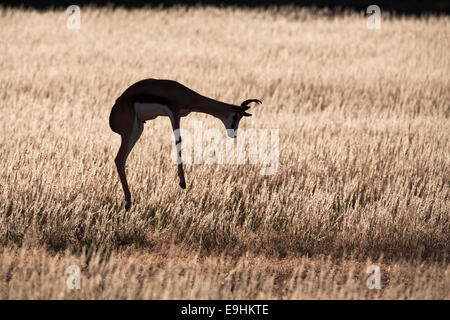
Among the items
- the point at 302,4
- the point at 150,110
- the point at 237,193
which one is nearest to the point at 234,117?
the point at 150,110

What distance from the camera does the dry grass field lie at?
587 cm

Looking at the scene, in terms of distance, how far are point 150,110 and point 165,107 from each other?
14 centimetres

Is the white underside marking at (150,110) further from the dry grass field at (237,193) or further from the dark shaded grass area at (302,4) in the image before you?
the dark shaded grass area at (302,4)

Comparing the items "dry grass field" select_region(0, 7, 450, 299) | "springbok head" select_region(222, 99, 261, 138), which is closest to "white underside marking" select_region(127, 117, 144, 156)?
"springbok head" select_region(222, 99, 261, 138)

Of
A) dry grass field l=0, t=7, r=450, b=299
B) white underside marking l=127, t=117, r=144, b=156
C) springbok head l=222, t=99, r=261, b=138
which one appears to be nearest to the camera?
springbok head l=222, t=99, r=261, b=138

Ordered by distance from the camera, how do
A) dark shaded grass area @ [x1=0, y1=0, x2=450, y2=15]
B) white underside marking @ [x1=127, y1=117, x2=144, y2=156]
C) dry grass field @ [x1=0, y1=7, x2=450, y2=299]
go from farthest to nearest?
dark shaded grass area @ [x1=0, y1=0, x2=450, y2=15]
white underside marking @ [x1=127, y1=117, x2=144, y2=156]
dry grass field @ [x1=0, y1=7, x2=450, y2=299]

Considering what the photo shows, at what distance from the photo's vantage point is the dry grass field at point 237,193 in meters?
5.87

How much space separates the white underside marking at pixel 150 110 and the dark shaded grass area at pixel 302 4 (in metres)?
21.1

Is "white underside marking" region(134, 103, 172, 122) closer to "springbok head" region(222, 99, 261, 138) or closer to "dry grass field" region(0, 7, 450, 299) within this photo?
"springbok head" region(222, 99, 261, 138)

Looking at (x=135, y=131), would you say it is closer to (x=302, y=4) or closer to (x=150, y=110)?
(x=150, y=110)

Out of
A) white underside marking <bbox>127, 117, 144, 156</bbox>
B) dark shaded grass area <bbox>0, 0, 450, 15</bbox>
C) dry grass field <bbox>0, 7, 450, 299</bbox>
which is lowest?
dry grass field <bbox>0, 7, 450, 299</bbox>

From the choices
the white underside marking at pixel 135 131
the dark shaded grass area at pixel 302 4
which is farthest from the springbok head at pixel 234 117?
the dark shaded grass area at pixel 302 4

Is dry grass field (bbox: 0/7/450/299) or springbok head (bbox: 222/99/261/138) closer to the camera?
springbok head (bbox: 222/99/261/138)

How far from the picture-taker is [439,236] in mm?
6902
